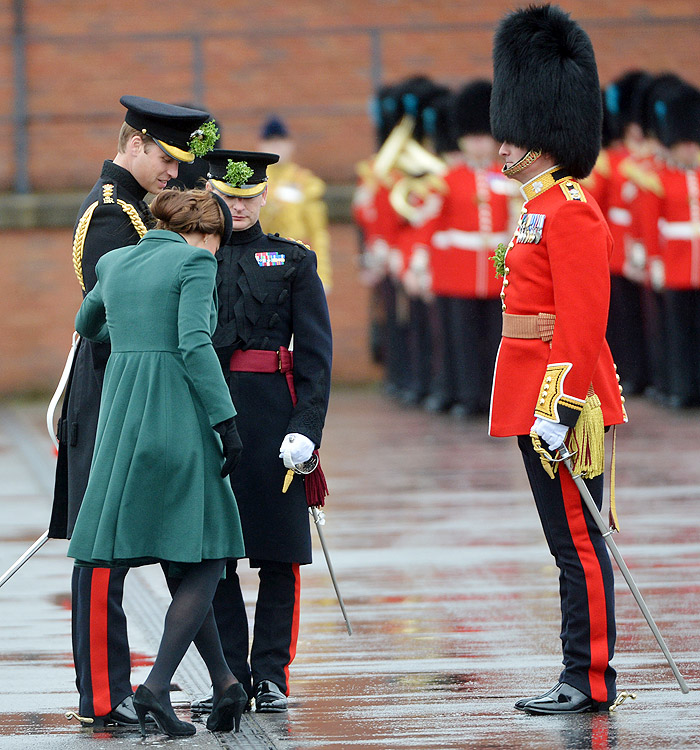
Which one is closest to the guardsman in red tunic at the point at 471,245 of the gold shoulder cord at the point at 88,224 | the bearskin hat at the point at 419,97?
the bearskin hat at the point at 419,97

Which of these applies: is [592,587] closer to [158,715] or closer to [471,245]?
[158,715]

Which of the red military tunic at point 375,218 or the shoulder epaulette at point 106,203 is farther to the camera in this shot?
the red military tunic at point 375,218

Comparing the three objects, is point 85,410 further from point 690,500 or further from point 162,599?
point 690,500

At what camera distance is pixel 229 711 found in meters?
4.23

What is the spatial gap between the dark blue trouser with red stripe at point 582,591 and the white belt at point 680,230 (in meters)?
7.39

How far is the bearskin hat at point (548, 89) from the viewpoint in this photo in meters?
4.53

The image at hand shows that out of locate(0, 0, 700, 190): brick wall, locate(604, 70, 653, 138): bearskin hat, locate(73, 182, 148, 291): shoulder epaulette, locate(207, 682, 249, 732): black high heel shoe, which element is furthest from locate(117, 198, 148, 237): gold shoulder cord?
locate(0, 0, 700, 190): brick wall

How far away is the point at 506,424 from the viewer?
4484mm

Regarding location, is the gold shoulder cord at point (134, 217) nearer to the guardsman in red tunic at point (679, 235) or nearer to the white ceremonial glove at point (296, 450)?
the white ceremonial glove at point (296, 450)

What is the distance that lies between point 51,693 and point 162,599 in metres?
1.36

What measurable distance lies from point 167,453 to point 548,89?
1.44 metres

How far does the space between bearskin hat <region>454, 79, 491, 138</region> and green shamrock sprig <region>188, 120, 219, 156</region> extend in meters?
7.06

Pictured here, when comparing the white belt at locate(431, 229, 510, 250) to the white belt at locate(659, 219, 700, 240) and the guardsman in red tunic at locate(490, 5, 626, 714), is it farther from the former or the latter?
the guardsman in red tunic at locate(490, 5, 626, 714)

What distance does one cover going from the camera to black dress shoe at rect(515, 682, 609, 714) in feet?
14.4
